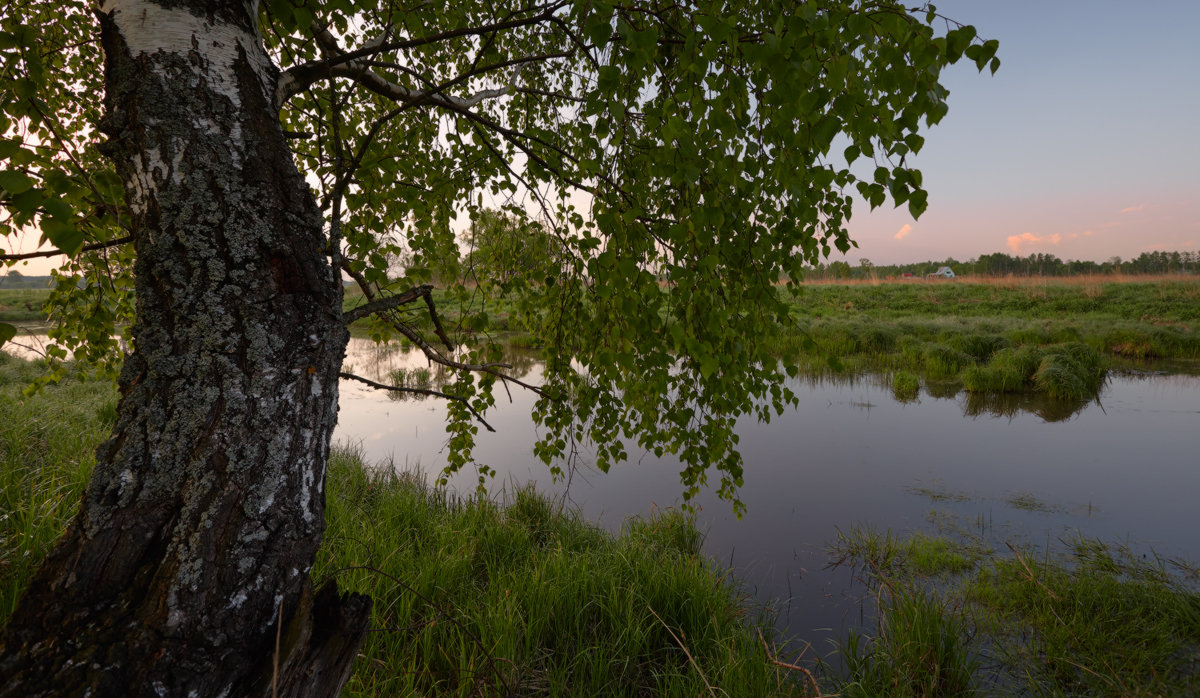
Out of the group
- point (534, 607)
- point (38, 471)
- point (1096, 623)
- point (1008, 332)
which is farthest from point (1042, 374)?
point (38, 471)

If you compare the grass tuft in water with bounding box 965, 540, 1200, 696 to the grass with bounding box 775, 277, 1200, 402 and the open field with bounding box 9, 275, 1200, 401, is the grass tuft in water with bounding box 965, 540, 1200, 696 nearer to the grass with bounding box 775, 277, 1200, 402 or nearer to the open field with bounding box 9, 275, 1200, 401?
the open field with bounding box 9, 275, 1200, 401

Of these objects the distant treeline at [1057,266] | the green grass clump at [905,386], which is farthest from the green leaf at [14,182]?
the distant treeline at [1057,266]

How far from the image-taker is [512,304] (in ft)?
10.1

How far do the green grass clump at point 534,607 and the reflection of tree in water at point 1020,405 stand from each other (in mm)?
6986

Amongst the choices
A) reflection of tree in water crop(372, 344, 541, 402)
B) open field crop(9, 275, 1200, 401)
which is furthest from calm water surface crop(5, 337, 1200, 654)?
open field crop(9, 275, 1200, 401)

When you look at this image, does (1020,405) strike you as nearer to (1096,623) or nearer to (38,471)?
(1096,623)

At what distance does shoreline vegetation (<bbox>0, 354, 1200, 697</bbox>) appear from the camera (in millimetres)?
2648

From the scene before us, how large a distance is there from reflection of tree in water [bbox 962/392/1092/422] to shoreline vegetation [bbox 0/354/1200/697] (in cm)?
478

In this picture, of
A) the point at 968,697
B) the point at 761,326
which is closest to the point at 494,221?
the point at 761,326

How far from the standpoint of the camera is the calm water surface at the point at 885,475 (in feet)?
15.0

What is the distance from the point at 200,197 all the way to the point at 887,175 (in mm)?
1735

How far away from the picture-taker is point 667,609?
326 centimetres

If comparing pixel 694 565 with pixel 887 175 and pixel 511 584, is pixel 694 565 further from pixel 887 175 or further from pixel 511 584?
pixel 887 175

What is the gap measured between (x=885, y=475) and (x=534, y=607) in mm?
4936
